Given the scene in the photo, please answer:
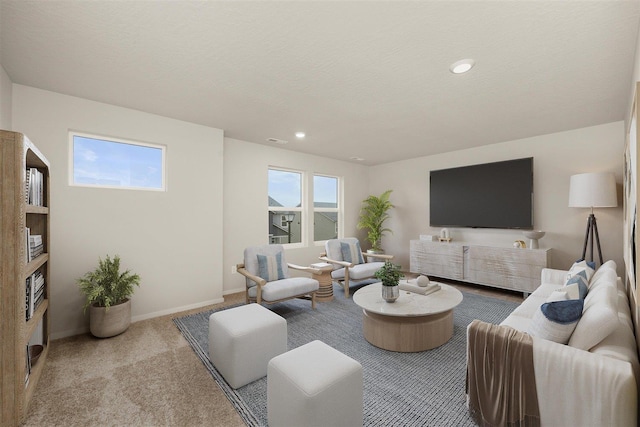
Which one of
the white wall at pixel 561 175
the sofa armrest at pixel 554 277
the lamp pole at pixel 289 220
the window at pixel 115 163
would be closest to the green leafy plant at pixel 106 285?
the window at pixel 115 163

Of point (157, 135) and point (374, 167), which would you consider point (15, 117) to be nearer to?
point (157, 135)

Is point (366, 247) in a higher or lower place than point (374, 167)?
lower

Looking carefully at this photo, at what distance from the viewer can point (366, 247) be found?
6633mm

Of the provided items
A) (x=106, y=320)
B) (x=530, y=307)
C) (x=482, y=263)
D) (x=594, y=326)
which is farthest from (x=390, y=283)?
(x=106, y=320)

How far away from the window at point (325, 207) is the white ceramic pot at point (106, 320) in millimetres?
3457

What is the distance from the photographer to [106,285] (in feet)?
9.21

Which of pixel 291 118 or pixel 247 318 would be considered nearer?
pixel 247 318

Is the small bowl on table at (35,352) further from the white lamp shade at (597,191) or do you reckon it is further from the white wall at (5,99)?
the white lamp shade at (597,191)

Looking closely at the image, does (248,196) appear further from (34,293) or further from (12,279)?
(12,279)

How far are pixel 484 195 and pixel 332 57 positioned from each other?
12.8 feet

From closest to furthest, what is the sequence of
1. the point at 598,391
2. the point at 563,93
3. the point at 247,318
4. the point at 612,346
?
the point at 598,391 < the point at 612,346 < the point at 247,318 < the point at 563,93

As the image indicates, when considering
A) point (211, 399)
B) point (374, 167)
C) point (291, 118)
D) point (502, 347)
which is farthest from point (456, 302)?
point (374, 167)

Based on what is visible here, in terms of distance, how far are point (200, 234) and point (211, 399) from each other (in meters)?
2.29

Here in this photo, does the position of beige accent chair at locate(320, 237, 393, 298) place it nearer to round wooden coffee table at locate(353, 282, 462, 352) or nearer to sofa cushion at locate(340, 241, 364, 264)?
sofa cushion at locate(340, 241, 364, 264)
